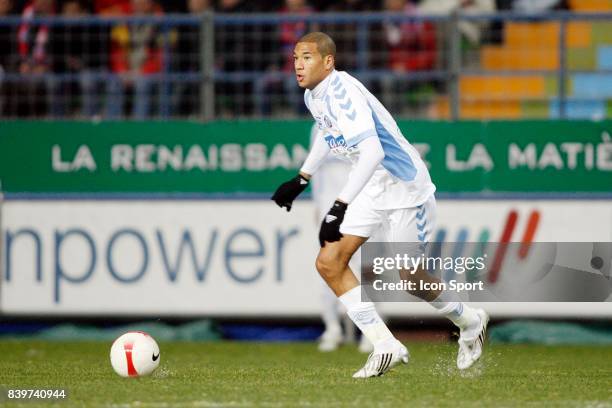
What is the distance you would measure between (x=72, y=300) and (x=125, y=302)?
1.68 ft

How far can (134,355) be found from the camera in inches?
342

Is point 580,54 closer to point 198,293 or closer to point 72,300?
point 198,293

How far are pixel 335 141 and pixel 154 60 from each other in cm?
518

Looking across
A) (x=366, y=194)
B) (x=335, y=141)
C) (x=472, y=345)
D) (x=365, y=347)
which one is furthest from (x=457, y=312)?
(x=365, y=347)

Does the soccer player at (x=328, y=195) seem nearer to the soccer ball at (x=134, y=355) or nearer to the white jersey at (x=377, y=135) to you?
the white jersey at (x=377, y=135)

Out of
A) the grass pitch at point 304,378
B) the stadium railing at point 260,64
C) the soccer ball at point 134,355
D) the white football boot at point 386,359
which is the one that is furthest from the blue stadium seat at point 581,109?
→ the soccer ball at point 134,355

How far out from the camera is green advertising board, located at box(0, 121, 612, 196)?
13117 millimetres

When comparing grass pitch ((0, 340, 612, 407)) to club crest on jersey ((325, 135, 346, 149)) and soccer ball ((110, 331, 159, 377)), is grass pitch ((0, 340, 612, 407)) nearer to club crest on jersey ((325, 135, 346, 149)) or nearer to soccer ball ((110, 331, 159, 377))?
soccer ball ((110, 331, 159, 377))

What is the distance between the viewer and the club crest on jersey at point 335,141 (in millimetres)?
8898

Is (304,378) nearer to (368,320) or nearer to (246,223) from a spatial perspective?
(368,320)

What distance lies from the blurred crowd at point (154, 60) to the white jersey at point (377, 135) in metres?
4.29

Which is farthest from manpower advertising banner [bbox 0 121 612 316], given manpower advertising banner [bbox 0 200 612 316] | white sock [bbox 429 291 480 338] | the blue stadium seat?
white sock [bbox 429 291 480 338]

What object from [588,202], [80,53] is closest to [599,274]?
[588,202]

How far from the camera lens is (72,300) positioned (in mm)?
13188
